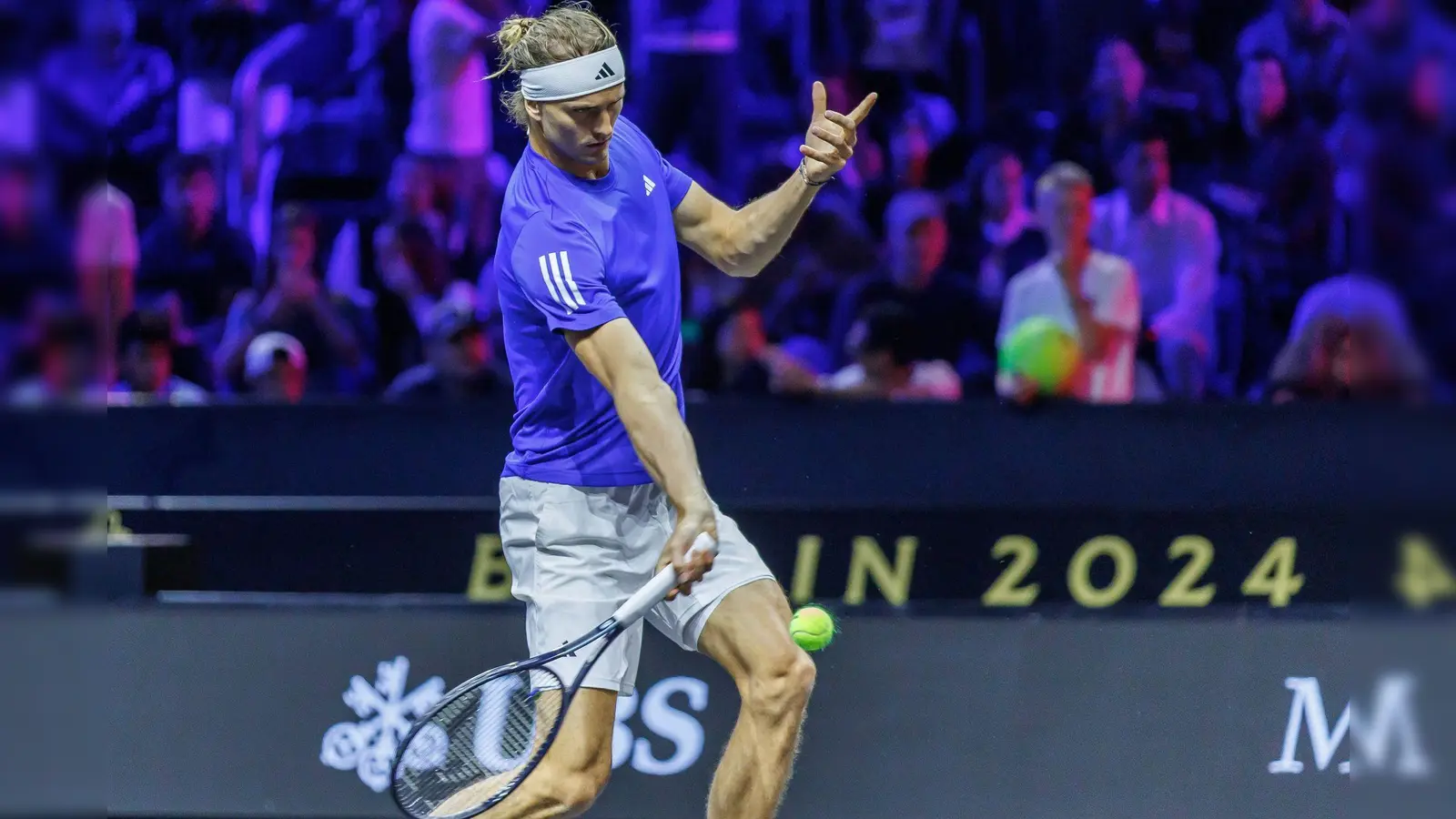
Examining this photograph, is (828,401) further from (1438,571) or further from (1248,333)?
(1438,571)

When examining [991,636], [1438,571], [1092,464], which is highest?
[1438,571]

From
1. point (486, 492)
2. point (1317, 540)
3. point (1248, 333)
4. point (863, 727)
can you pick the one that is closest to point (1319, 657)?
point (1317, 540)

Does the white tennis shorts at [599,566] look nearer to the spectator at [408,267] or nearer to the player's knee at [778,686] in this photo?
the player's knee at [778,686]

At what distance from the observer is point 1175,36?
6.63 m

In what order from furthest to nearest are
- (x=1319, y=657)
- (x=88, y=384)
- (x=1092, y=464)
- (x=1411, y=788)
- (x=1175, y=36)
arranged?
(x=1175, y=36) → (x=1092, y=464) → (x=1319, y=657) → (x=1411, y=788) → (x=88, y=384)

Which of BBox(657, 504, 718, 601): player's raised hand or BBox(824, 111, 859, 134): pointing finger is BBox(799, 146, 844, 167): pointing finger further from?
BBox(657, 504, 718, 601): player's raised hand

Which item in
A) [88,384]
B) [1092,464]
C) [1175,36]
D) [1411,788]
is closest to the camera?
[88,384]

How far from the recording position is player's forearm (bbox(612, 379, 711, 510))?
135 inches

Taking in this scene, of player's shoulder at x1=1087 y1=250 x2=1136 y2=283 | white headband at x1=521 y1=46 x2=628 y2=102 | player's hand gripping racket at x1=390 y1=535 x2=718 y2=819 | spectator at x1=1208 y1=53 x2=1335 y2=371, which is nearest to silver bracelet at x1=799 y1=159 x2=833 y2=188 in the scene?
white headband at x1=521 y1=46 x2=628 y2=102

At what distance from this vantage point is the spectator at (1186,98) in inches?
257

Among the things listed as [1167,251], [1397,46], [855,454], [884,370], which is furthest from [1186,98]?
[1397,46]

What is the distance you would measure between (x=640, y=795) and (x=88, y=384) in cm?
337

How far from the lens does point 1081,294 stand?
5.99 m

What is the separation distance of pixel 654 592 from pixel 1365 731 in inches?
66.0
